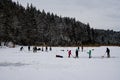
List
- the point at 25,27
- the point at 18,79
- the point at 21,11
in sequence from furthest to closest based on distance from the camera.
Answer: the point at 21,11 → the point at 25,27 → the point at 18,79

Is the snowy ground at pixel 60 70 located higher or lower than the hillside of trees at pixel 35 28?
lower

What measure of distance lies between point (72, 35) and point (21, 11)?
107 feet

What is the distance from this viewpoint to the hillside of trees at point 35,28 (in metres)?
93.4

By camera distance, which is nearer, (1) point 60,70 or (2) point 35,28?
(1) point 60,70

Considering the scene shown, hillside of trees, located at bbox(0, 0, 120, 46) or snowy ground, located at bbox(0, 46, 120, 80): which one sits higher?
hillside of trees, located at bbox(0, 0, 120, 46)

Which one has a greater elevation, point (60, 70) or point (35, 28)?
point (35, 28)

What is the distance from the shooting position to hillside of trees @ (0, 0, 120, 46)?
93375 mm

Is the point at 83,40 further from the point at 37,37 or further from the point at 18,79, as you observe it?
the point at 18,79

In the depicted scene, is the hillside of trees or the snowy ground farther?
the hillside of trees

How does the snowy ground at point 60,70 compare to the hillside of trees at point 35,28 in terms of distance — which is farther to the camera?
the hillside of trees at point 35,28

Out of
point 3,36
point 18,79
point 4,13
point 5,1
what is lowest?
point 18,79

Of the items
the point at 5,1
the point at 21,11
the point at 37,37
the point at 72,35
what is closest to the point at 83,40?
the point at 72,35

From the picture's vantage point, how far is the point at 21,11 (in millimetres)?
115688

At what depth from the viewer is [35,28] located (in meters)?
108
